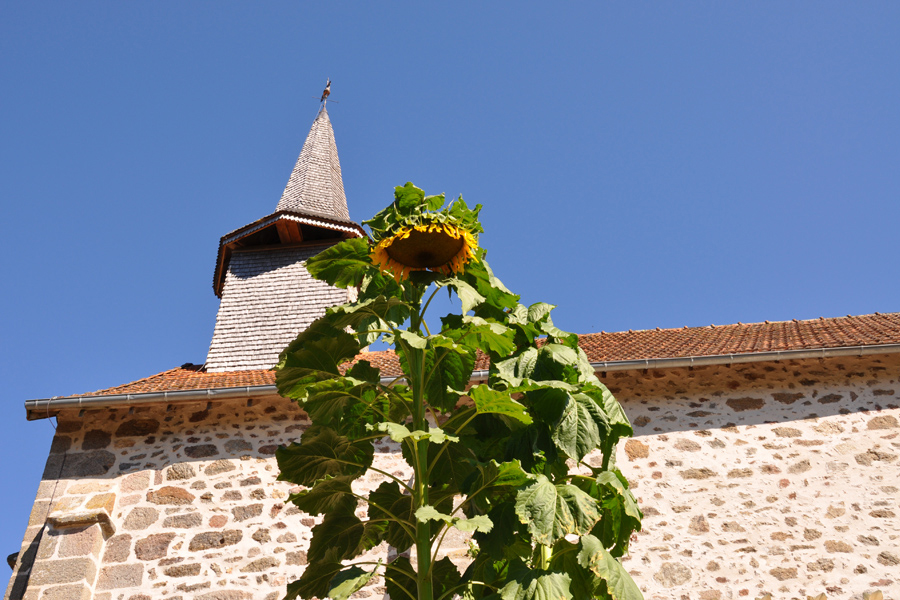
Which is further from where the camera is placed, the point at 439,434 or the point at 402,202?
the point at 402,202

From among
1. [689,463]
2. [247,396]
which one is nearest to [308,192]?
[247,396]

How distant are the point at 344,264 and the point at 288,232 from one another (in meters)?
7.46

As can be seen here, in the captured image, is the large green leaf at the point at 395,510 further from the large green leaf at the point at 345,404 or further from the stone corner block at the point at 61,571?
the stone corner block at the point at 61,571

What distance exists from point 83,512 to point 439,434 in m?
4.52

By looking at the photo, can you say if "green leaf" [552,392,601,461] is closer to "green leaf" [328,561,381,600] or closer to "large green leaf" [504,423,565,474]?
"large green leaf" [504,423,565,474]

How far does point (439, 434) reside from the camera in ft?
9.41

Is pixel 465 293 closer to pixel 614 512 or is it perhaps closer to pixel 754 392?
pixel 614 512

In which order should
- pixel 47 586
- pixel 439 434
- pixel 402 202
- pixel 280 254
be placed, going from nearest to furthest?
pixel 439 434, pixel 402 202, pixel 47 586, pixel 280 254

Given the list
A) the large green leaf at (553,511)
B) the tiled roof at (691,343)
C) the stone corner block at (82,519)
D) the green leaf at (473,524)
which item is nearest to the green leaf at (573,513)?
the large green leaf at (553,511)

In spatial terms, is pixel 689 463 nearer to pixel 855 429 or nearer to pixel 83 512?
pixel 855 429

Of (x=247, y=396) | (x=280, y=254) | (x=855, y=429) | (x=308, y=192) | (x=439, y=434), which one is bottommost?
(x=439, y=434)

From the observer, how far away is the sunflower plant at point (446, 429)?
3.12 metres

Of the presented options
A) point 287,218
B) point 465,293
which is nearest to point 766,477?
point 465,293

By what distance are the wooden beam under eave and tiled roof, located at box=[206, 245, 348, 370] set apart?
0.16 meters
